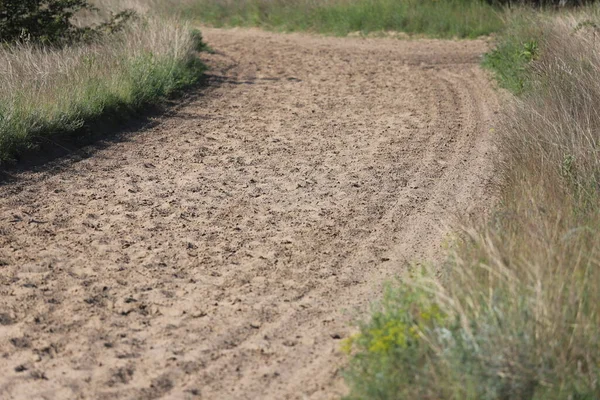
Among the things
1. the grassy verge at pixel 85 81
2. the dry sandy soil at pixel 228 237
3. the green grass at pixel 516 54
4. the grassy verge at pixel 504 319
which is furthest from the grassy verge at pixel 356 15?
the grassy verge at pixel 504 319

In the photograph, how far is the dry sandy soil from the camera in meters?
5.05

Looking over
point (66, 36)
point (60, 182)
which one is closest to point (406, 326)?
point (60, 182)

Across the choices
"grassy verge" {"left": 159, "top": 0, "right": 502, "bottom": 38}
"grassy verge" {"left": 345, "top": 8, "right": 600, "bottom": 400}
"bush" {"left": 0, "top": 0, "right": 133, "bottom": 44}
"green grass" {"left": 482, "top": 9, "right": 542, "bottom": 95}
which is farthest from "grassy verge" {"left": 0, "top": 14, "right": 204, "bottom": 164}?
"grassy verge" {"left": 159, "top": 0, "right": 502, "bottom": 38}

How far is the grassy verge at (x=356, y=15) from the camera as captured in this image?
19891 millimetres

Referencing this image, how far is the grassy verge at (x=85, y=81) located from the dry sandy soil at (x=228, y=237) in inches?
20.0

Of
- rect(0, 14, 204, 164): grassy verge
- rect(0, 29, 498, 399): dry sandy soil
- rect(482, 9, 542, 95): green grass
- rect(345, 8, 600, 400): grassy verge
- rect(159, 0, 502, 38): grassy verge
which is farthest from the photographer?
rect(159, 0, 502, 38): grassy verge

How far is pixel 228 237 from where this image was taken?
715 centimetres

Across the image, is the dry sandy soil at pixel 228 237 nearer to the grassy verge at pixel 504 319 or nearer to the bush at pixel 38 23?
the grassy verge at pixel 504 319

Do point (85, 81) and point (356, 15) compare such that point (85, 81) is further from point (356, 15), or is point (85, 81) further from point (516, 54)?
point (356, 15)

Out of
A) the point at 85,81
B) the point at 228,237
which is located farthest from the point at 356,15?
the point at 228,237

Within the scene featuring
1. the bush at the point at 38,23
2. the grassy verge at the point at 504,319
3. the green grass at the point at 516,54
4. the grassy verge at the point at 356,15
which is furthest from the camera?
the grassy verge at the point at 356,15

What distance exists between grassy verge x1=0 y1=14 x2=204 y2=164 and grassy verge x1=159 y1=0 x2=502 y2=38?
6.90 m

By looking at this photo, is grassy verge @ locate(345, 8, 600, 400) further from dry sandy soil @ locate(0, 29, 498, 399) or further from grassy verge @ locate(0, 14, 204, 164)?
grassy verge @ locate(0, 14, 204, 164)

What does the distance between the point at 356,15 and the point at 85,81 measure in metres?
11.0
